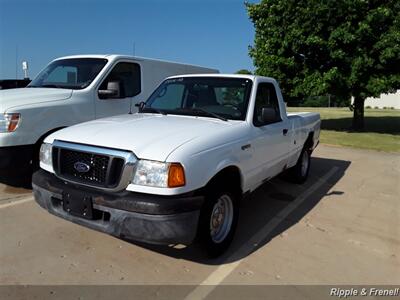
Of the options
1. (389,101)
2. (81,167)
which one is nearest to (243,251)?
(81,167)

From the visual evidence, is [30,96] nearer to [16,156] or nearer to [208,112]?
[16,156]

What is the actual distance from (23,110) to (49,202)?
2307 millimetres

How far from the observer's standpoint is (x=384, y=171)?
→ 8742 millimetres

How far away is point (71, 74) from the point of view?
6.97 metres

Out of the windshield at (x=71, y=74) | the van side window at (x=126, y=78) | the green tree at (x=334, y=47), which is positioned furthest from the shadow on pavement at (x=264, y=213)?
the green tree at (x=334, y=47)

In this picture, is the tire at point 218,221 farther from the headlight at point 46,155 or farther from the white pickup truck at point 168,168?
the headlight at point 46,155

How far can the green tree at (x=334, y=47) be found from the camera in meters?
14.2

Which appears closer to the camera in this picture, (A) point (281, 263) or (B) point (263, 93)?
(A) point (281, 263)

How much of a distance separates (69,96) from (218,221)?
3651 mm

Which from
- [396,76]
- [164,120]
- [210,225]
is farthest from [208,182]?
[396,76]

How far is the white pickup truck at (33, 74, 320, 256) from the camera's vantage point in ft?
10.6

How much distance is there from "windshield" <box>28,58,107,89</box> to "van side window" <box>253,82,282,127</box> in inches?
126

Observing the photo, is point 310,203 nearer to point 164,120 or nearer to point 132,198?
point 164,120

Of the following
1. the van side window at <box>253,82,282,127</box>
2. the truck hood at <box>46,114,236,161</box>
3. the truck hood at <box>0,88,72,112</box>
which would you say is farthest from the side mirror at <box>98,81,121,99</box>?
the van side window at <box>253,82,282,127</box>
